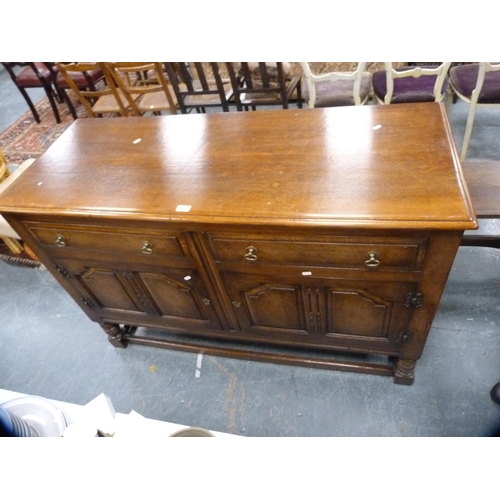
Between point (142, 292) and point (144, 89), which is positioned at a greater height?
point (144, 89)

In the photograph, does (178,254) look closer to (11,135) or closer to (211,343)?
(211,343)

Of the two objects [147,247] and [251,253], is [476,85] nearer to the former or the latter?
[251,253]

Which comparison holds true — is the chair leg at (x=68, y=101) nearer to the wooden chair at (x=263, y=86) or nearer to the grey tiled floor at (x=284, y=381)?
the wooden chair at (x=263, y=86)

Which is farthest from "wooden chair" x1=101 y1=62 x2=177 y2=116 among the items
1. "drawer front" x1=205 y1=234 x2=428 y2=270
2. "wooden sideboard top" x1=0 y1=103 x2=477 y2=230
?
"drawer front" x1=205 y1=234 x2=428 y2=270

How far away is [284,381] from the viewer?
4.88ft

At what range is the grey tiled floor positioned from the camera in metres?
1.33

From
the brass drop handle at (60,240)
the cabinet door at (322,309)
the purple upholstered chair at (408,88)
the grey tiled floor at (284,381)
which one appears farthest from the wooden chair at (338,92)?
the brass drop handle at (60,240)

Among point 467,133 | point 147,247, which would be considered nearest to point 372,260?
point 147,247

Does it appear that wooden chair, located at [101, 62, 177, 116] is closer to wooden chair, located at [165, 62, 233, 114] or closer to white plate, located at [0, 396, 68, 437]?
wooden chair, located at [165, 62, 233, 114]

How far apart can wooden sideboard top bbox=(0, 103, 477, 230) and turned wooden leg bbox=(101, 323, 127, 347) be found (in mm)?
728

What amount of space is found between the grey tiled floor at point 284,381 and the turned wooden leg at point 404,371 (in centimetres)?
4

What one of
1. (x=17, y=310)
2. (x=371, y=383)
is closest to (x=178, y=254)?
(x=371, y=383)

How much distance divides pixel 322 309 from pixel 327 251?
0.99 feet

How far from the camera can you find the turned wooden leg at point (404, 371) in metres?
1.28
